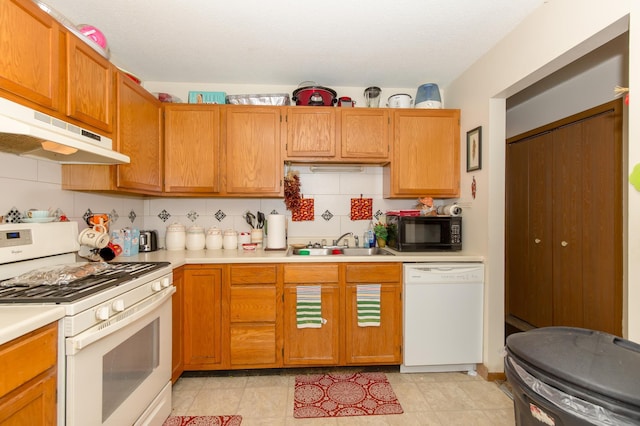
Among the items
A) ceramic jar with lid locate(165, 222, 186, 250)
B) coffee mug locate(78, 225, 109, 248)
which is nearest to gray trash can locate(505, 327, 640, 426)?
coffee mug locate(78, 225, 109, 248)

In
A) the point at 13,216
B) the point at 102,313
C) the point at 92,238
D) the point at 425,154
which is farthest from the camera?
the point at 425,154

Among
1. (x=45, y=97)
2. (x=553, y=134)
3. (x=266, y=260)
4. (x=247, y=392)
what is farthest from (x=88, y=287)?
(x=553, y=134)

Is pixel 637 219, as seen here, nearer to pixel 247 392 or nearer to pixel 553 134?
pixel 553 134

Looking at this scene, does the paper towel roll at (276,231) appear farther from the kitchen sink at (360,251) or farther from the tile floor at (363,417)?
the tile floor at (363,417)

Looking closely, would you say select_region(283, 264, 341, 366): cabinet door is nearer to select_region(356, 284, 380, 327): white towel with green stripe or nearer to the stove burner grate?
select_region(356, 284, 380, 327): white towel with green stripe

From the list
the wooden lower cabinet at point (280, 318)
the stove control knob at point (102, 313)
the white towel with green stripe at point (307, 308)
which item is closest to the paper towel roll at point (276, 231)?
→ the wooden lower cabinet at point (280, 318)

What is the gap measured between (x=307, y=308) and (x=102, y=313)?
1.23 metres

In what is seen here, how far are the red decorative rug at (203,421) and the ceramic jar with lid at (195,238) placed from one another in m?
1.18

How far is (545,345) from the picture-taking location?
2.67 ft

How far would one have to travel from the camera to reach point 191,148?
7.36 ft

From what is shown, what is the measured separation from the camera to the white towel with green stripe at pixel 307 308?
200cm

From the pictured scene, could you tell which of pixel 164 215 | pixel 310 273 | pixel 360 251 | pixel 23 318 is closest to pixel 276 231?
pixel 310 273

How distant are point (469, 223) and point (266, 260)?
1629 mm

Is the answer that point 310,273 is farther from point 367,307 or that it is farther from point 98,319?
point 98,319
